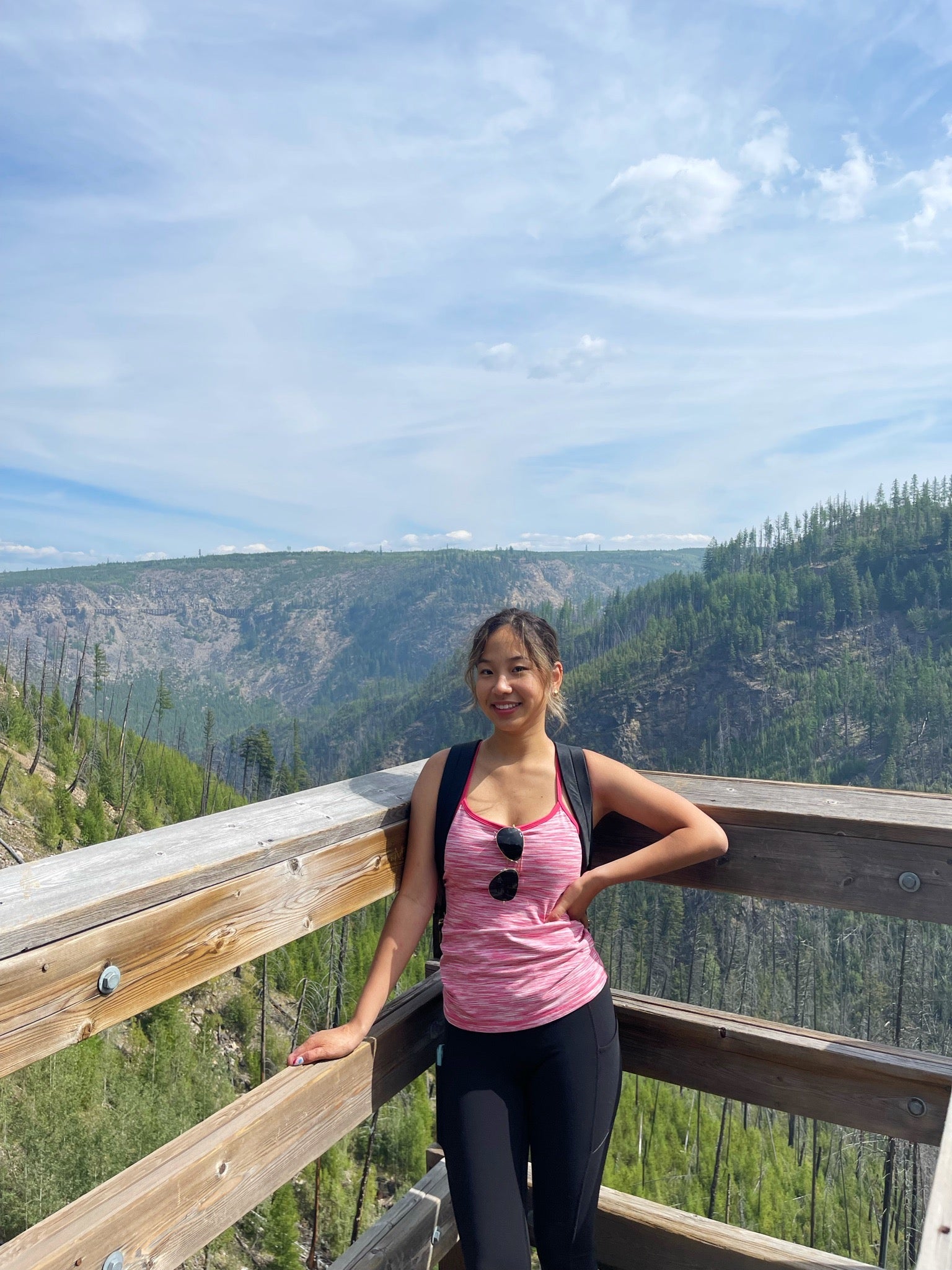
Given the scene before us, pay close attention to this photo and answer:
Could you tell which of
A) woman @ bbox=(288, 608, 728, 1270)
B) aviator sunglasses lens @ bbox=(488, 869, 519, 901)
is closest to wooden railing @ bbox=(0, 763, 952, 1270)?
woman @ bbox=(288, 608, 728, 1270)

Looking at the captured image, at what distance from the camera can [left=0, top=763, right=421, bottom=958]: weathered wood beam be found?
4.04ft

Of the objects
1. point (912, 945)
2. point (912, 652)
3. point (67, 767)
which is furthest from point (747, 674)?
point (67, 767)

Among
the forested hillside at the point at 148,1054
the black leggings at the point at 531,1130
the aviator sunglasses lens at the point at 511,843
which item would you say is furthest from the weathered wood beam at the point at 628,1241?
the forested hillside at the point at 148,1054

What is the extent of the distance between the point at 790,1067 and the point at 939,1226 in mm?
1234

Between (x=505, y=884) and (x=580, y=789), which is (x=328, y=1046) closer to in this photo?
(x=505, y=884)

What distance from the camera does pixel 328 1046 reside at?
5.97ft

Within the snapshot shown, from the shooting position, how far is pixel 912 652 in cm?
12538

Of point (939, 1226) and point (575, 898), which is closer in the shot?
point (939, 1226)

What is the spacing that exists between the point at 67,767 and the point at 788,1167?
45.4 m

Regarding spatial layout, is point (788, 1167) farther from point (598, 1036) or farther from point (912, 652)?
point (912, 652)

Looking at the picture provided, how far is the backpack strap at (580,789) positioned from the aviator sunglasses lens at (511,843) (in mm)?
160

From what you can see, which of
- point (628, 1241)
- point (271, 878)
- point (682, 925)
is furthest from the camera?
point (682, 925)

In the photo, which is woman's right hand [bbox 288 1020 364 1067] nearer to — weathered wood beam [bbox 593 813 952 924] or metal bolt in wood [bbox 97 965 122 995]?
metal bolt in wood [bbox 97 965 122 995]

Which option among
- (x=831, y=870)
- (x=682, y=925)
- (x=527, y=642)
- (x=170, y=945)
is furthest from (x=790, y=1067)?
(x=682, y=925)
